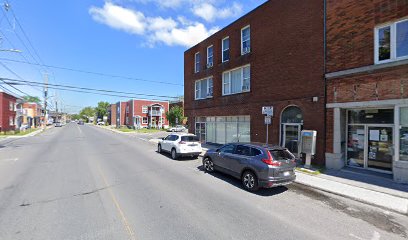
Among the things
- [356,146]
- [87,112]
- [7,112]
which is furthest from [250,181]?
[87,112]

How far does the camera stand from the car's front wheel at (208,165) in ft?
31.2

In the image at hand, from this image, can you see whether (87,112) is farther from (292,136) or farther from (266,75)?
(292,136)

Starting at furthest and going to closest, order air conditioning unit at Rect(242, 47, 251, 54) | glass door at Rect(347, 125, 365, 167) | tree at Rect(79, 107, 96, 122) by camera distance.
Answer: tree at Rect(79, 107, 96, 122)
air conditioning unit at Rect(242, 47, 251, 54)
glass door at Rect(347, 125, 365, 167)

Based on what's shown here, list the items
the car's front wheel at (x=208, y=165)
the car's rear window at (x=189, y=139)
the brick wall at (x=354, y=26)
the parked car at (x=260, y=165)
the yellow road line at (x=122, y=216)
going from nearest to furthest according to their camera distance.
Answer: the yellow road line at (x=122, y=216) < the parked car at (x=260, y=165) < the brick wall at (x=354, y=26) < the car's front wheel at (x=208, y=165) < the car's rear window at (x=189, y=139)

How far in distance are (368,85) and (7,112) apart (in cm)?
4770

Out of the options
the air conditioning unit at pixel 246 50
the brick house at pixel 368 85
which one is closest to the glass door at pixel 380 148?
the brick house at pixel 368 85

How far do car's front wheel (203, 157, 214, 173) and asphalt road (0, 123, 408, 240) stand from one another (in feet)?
3.83

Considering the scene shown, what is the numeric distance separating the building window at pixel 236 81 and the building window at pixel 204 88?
2.01 m

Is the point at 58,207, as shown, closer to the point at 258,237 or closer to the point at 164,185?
the point at 164,185

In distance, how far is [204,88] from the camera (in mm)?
20672

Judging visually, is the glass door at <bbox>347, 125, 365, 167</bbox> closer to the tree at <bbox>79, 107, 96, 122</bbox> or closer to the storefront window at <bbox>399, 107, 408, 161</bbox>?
the storefront window at <bbox>399, 107, 408, 161</bbox>

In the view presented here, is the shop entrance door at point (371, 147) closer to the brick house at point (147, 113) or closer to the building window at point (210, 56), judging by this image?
the building window at point (210, 56)

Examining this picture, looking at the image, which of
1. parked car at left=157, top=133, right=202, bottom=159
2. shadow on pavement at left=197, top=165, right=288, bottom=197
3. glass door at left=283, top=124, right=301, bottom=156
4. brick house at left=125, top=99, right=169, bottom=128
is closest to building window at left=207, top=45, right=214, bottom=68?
parked car at left=157, top=133, right=202, bottom=159

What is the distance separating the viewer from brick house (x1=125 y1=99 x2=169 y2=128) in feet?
176
